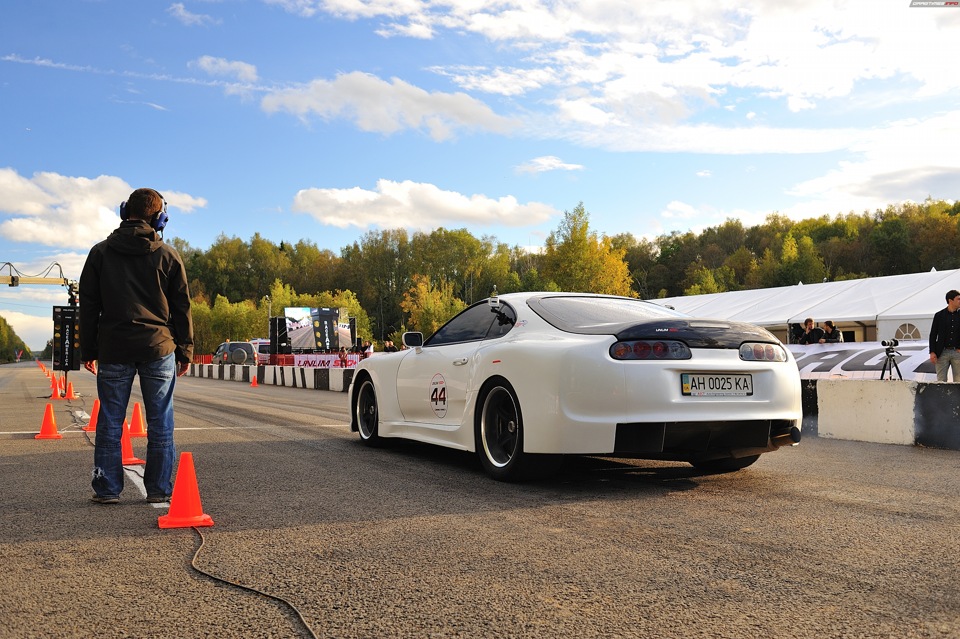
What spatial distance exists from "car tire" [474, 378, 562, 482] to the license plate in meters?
1.00

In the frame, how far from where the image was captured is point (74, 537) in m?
4.16

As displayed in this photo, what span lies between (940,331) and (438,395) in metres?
8.09

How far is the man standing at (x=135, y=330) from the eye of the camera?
4.91 m

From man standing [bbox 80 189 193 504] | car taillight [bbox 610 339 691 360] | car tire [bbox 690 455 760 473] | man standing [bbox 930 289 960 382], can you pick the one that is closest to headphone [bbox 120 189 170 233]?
man standing [bbox 80 189 193 504]

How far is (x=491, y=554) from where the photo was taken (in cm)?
377

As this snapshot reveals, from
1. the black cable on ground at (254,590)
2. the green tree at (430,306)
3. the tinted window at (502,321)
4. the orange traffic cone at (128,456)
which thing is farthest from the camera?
the green tree at (430,306)

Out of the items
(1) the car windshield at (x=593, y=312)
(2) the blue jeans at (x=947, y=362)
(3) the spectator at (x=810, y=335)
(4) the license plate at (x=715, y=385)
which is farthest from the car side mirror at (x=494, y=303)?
(3) the spectator at (x=810, y=335)

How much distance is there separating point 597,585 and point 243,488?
3219 millimetres

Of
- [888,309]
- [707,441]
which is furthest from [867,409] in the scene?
[888,309]

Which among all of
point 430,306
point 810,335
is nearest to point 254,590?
point 810,335

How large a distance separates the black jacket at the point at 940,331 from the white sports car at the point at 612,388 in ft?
20.8

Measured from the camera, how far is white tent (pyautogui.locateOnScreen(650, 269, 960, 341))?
23.6 m

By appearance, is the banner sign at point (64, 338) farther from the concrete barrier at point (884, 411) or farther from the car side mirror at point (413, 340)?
the concrete barrier at point (884, 411)

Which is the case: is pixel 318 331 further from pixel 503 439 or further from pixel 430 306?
pixel 430 306
